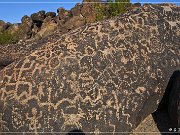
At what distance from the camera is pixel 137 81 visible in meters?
4.88

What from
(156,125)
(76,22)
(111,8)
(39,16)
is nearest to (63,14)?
(39,16)

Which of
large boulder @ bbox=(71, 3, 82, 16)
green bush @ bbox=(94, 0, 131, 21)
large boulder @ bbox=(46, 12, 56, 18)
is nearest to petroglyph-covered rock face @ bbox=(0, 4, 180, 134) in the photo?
green bush @ bbox=(94, 0, 131, 21)

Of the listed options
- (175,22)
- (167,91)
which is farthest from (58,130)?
(175,22)

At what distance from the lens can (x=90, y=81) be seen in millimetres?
4664

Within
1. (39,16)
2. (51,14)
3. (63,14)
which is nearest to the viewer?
(63,14)

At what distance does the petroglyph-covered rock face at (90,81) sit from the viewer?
4.57 m

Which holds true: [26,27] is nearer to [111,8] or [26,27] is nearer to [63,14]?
[63,14]

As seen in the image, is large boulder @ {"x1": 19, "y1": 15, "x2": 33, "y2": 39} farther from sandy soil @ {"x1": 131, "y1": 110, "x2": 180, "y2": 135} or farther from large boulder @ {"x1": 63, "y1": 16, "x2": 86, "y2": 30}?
sandy soil @ {"x1": 131, "y1": 110, "x2": 180, "y2": 135}

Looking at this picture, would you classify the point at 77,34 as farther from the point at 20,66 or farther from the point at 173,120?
the point at 173,120

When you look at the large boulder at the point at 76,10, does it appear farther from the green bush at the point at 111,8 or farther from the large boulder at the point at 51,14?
the green bush at the point at 111,8

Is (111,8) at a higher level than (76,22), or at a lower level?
higher

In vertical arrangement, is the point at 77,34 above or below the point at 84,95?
above

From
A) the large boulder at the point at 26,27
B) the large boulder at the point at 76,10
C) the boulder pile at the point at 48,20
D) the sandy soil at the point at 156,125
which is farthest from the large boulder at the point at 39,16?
the sandy soil at the point at 156,125

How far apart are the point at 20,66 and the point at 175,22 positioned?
2.41m
